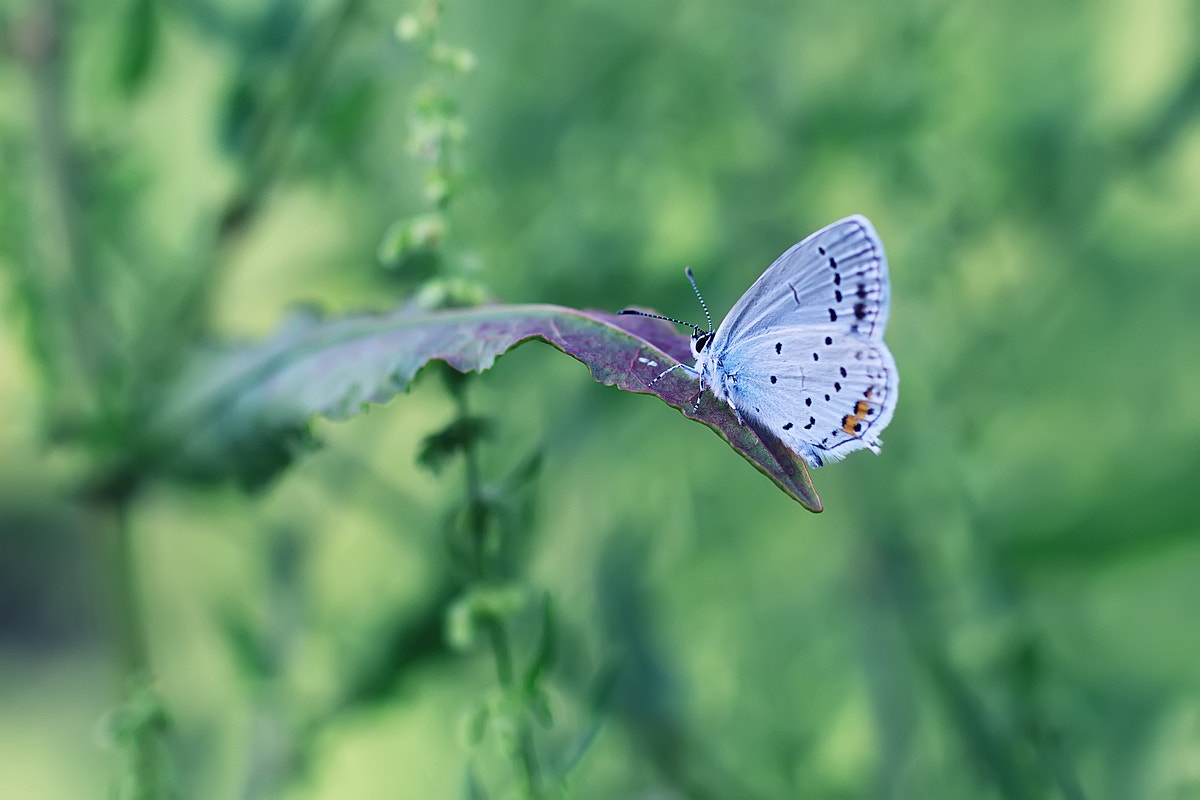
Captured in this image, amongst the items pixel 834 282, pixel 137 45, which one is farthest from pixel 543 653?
pixel 137 45

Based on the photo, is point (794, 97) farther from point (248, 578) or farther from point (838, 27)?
point (248, 578)

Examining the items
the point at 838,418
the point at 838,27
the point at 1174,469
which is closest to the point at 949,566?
the point at 838,418

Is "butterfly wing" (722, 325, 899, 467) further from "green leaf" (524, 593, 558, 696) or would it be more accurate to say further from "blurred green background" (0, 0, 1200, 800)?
"green leaf" (524, 593, 558, 696)

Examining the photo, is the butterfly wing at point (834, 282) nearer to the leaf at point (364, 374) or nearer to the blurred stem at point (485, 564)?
the leaf at point (364, 374)

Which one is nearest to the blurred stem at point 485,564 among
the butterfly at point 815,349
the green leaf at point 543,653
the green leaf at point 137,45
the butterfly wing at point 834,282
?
the green leaf at point 543,653

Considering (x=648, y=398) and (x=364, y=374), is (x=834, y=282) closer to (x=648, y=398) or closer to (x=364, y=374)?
(x=364, y=374)

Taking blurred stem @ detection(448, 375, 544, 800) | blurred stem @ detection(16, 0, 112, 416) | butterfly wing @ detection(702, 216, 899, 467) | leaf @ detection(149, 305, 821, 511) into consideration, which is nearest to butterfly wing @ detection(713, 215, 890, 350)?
butterfly wing @ detection(702, 216, 899, 467)

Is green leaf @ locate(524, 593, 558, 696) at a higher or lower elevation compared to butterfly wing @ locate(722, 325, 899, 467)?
lower
